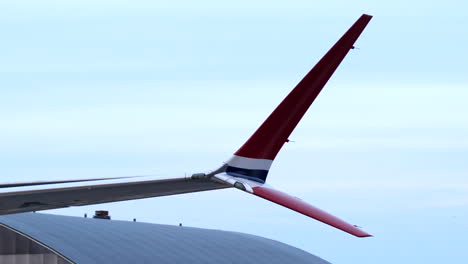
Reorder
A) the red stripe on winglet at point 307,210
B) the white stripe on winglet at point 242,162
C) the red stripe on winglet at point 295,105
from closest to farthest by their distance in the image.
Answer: the red stripe on winglet at point 307,210, the white stripe on winglet at point 242,162, the red stripe on winglet at point 295,105

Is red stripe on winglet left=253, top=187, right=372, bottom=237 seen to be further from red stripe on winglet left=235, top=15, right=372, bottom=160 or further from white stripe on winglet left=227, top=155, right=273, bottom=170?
red stripe on winglet left=235, top=15, right=372, bottom=160

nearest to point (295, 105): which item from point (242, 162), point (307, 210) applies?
point (242, 162)

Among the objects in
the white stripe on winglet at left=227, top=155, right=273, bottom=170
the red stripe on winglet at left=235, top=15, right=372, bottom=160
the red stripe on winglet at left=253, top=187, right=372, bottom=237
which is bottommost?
the red stripe on winglet at left=253, top=187, right=372, bottom=237

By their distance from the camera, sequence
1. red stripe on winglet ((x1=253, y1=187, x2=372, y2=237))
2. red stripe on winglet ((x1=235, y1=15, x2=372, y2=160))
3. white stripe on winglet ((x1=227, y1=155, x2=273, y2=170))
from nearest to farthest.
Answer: red stripe on winglet ((x1=253, y1=187, x2=372, y2=237)) → white stripe on winglet ((x1=227, y1=155, x2=273, y2=170)) → red stripe on winglet ((x1=235, y1=15, x2=372, y2=160))

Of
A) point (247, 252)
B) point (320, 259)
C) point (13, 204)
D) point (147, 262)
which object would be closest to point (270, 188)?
point (13, 204)

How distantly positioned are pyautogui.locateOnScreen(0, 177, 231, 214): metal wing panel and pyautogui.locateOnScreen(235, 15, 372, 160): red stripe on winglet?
1339 mm

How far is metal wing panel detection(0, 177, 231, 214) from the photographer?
22.2 m

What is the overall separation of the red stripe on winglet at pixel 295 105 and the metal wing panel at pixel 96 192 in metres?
1.34

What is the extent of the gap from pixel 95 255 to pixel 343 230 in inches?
1791

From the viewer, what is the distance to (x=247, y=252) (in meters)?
88.2

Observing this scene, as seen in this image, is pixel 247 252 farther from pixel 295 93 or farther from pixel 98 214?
pixel 295 93

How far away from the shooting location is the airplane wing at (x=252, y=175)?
21938 mm

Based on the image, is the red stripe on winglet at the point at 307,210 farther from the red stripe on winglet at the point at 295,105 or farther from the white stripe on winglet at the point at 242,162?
the red stripe on winglet at the point at 295,105

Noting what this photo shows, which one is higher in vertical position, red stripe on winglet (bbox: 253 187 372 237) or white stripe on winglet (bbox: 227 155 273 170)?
white stripe on winglet (bbox: 227 155 273 170)
